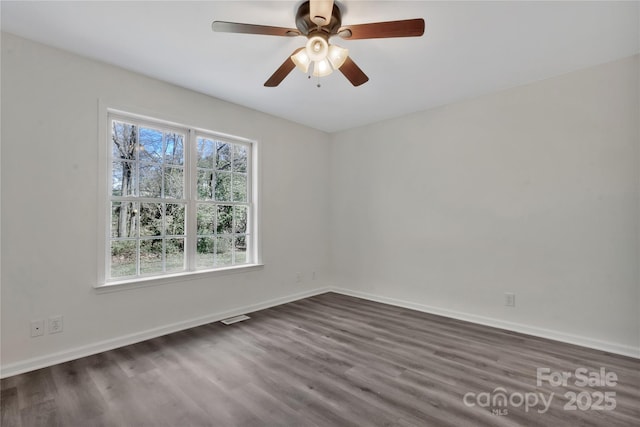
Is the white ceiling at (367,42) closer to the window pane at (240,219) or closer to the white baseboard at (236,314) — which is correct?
the window pane at (240,219)

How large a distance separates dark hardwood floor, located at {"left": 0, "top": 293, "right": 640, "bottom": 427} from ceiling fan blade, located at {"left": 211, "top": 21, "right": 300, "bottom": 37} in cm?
236

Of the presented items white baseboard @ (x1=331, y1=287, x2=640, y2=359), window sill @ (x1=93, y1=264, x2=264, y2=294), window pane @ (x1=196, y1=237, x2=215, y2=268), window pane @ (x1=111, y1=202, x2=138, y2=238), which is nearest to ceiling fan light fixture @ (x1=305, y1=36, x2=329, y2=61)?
window pane @ (x1=111, y1=202, x2=138, y2=238)

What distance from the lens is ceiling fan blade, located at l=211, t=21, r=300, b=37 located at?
6.07ft

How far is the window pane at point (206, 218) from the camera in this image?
11.6 ft

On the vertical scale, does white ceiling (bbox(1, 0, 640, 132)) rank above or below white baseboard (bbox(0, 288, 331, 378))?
above

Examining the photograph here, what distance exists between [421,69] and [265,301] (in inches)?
129

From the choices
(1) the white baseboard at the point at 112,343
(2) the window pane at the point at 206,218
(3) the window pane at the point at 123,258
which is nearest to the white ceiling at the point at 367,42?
(2) the window pane at the point at 206,218

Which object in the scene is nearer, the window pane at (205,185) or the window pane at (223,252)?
the window pane at (205,185)

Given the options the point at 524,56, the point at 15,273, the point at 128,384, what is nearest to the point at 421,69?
the point at 524,56

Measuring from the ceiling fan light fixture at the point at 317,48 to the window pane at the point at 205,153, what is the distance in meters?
2.03

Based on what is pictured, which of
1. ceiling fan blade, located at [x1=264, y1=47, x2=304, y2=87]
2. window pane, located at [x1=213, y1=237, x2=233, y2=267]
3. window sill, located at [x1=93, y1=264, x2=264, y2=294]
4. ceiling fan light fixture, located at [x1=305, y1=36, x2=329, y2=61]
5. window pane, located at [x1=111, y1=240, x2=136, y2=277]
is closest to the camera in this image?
ceiling fan light fixture, located at [x1=305, y1=36, x2=329, y2=61]

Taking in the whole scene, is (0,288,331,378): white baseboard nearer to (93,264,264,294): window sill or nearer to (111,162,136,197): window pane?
(93,264,264,294): window sill

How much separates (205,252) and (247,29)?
2.48m

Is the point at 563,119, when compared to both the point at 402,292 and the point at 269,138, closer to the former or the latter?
the point at 402,292
